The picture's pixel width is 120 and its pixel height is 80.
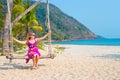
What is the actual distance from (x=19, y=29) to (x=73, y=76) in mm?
21436

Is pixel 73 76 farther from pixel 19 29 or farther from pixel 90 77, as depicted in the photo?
pixel 19 29

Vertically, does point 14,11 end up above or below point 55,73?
above

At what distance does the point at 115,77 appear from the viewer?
9.42 m

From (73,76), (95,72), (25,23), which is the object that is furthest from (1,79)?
(25,23)

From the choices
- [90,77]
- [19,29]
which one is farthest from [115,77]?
[19,29]

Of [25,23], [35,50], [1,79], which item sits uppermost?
[25,23]

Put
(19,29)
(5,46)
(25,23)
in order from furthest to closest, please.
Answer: (25,23) → (19,29) → (5,46)

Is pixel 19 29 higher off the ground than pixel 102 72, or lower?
higher

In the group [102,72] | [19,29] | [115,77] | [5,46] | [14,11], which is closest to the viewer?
[115,77]

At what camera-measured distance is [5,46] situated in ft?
60.2

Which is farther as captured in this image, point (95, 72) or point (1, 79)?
point (95, 72)

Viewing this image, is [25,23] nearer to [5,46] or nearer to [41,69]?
[5,46]

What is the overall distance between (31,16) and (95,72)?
23.9m

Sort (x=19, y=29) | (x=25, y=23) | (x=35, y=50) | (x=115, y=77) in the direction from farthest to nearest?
(x=25, y=23) < (x=19, y=29) < (x=35, y=50) < (x=115, y=77)
